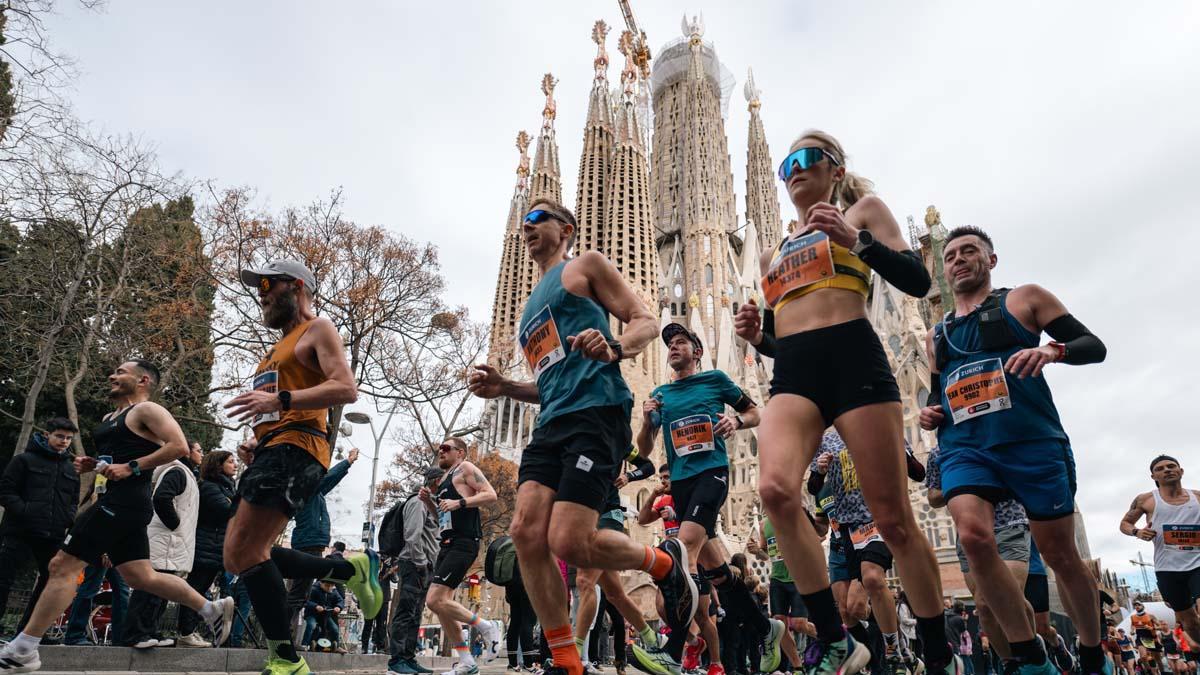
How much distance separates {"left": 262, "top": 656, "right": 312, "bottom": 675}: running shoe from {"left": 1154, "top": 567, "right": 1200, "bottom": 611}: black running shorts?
23.2 feet

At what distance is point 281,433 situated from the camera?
3.86 m

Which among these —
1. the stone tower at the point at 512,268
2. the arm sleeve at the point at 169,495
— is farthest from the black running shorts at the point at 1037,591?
the stone tower at the point at 512,268

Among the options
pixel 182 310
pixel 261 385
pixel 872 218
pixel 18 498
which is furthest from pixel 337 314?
pixel 872 218

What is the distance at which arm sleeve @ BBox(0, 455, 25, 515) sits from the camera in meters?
6.05

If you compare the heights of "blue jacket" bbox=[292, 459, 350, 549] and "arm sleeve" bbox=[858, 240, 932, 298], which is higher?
"arm sleeve" bbox=[858, 240, 932, 298]

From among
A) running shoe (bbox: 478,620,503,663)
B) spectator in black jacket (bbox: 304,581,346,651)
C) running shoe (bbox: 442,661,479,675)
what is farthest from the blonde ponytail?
spectator in black jacket (bbox: 304,581,346,651)

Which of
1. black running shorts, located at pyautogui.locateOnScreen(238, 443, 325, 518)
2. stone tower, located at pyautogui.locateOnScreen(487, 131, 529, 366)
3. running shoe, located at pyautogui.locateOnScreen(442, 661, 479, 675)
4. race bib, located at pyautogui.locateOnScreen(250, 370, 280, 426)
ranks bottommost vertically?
running shoe, located at pyautogui.locateOnScreen(442, 661, 479, 675)

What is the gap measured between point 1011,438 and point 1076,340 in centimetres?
61

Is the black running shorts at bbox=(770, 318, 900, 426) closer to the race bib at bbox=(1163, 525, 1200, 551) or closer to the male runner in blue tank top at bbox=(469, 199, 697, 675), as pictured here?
the male runner in blue tank top at bbox=(469, 199, 697, 675)

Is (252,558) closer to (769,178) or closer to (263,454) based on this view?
(263,454)

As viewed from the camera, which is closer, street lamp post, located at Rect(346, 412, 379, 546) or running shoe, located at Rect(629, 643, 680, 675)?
running shoe, located at Rect(629, 643, 680, 675)

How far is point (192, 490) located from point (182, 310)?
11619 millimetres

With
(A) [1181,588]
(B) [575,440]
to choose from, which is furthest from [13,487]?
(A) [1181,588]

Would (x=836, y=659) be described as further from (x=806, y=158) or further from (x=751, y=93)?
(x=751, y=93)
